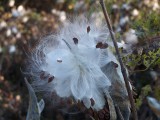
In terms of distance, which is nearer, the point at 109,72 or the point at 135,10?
the point at 109,72

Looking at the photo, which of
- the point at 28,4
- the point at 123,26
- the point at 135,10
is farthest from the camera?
the point at 28,4

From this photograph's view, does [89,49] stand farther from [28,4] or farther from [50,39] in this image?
[28,4]

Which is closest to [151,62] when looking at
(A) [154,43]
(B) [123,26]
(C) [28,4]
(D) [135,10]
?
(A) [154,43]

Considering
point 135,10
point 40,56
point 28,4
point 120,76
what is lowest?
point 120,76

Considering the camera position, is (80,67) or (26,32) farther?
(26,32)

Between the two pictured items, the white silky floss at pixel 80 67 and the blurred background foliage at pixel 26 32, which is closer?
the white silky floss at pixel 80 67

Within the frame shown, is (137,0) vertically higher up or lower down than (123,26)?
higher up

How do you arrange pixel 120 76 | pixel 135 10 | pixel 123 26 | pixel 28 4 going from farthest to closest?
pixel 28 4
pixel 135 10
pixel 123 26
pixel 120 76

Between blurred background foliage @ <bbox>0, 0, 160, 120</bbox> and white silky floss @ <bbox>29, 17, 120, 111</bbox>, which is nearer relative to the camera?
white silky floss @ <bbox>29, 17, 120, 111</bbox>

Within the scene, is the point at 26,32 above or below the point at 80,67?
above

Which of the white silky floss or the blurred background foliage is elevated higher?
the blurred background foliage

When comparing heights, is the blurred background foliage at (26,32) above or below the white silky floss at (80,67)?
above
